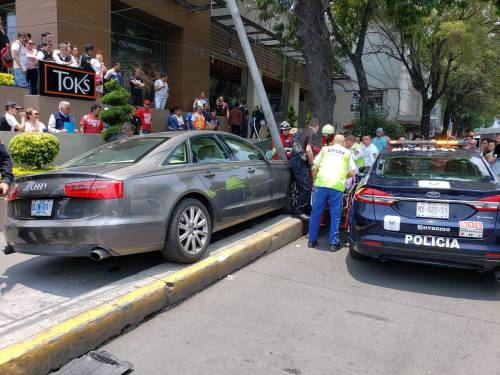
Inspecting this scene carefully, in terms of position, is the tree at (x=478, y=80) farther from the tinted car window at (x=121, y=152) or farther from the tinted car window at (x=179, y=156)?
the tinted car window at (x=121, y=152)

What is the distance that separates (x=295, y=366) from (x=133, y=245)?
1874 millimetres

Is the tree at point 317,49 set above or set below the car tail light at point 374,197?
above

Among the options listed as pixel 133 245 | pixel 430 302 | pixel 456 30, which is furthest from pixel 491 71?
pixel 133 245

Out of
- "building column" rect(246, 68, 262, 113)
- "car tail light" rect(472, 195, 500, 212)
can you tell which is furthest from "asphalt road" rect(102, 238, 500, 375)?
"building column" rect(246, 68, 262, 113)

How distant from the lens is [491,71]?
966 inches

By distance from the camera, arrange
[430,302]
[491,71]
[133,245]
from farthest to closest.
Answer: [491,71], [430,302], [133,245]

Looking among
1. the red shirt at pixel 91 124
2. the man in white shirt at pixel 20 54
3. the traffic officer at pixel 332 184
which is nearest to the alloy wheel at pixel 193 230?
the traffic officer at pixel 332 184

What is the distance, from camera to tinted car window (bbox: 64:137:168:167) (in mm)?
4721

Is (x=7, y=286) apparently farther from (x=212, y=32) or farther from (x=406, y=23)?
(x=212, y=32)

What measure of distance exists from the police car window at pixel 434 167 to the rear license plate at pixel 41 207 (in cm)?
362

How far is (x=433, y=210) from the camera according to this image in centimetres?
454

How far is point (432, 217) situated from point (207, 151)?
106 inches

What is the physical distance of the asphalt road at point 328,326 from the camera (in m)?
3.21

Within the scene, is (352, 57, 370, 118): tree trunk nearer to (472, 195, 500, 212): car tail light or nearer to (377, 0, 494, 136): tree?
(377, 0, 494, 136): tree
